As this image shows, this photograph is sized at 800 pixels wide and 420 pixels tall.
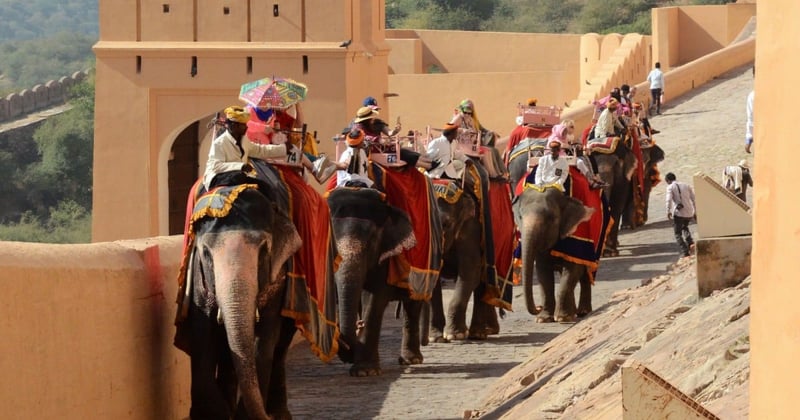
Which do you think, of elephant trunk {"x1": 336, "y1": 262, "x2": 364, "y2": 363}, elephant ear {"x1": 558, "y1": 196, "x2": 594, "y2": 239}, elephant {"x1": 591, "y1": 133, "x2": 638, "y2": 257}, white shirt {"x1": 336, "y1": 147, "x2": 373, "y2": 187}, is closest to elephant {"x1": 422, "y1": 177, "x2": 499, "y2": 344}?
elephant ear {"x1": 558, "y1": 196, "x2": 594, "y2": 239}

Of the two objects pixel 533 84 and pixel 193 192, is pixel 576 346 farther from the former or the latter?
pixel 533 84

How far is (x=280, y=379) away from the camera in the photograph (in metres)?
10.5

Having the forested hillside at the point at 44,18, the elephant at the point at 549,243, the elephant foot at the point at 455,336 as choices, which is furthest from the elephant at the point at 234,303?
the forested hillside at the point at 44,18

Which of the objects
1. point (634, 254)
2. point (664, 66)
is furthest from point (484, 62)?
point (634, 254)

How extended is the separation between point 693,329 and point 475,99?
35474mm

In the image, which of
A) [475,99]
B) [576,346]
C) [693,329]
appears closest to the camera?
[693,329]

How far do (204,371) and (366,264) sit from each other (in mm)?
3061

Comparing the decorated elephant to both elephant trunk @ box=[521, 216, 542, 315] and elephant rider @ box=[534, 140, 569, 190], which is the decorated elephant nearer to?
elephant rider @ box=[534, 140, 569, 190]

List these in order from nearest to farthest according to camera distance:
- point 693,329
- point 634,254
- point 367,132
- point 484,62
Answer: point 693,329
point 367,132
point 634,254
point 484,62

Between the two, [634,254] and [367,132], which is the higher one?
[367,132]

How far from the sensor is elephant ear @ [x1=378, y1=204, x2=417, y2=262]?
12797mm

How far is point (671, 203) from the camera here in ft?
65.3

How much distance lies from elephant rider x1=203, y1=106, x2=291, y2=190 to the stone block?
2538mm

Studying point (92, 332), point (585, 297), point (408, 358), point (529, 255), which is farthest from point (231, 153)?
point (585, 297)
